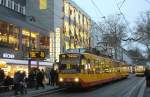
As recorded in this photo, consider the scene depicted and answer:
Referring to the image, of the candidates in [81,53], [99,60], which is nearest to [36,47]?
[99,60]

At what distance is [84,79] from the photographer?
31375mm

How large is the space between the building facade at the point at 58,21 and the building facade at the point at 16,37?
2.23 metres

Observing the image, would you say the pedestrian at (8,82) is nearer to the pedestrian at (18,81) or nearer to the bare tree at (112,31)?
the pedestrian at (18,81)

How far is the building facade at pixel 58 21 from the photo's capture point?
61812 millimetres

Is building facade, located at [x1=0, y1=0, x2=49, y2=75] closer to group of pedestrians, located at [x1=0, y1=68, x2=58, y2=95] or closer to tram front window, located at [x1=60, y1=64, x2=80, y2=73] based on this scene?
group of pedestrians, located at [x1=0, y1=68, x2=58, y2=95]

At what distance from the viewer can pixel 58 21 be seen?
68000 mm

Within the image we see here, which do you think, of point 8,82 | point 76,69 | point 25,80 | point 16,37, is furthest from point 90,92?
point 16,37

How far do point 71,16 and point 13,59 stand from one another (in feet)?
125

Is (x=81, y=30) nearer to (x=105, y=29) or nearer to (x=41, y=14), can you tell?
(x=105, y=29)

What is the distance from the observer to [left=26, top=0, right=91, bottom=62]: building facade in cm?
6181

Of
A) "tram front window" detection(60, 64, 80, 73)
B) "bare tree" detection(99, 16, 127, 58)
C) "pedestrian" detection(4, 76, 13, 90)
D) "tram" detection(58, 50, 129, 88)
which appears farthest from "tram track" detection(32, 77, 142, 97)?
"bare tree" detection(99, 16, 127, 58)

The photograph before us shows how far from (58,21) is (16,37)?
19878mm

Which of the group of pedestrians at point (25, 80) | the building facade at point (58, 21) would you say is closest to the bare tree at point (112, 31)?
the building facade at point (58, 21)

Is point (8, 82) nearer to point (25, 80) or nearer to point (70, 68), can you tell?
point (25, 80)
